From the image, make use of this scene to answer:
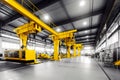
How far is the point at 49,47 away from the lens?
2530 cm

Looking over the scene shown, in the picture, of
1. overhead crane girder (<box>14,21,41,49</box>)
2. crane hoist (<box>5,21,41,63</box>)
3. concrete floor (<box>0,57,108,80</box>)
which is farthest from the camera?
overhead crane girder (<box>14,21,41,49</box>)

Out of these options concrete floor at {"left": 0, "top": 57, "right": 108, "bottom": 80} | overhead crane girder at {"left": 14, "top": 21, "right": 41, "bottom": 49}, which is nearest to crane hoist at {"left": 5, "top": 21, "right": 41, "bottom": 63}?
overhead crane girder at {"left": 14, "top": 21, "right": 41, "bottom": 49}

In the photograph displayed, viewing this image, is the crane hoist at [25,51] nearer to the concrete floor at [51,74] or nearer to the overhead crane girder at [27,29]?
the overhead crane girder at [27,29]

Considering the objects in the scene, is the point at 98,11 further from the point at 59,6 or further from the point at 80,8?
the point at 59,6

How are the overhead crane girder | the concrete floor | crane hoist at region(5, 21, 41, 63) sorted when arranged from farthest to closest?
the overhead crane girder
crane hoist at region(5, 21, 41, 63)
the concrete floor

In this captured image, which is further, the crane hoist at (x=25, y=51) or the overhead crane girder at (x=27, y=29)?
the overhead crane girder at (x=27, y=29)

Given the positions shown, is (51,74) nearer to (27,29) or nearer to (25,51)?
(25,51)

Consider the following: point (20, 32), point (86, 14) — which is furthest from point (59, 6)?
point (20, 32)

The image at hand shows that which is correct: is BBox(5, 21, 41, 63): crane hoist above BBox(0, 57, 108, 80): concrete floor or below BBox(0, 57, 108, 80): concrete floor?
above

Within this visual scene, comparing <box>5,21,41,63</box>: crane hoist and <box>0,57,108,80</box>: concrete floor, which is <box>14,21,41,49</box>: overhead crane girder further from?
<box>0,57,108,80</box>: concrete floor

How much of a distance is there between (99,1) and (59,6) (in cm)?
321

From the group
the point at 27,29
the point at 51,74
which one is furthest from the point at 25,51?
the point at 51,74

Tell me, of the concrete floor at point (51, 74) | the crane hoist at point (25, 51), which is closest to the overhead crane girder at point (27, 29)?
the crane hoist at point (25, 51)

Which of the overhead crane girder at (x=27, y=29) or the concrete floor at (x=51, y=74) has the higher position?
the overhead crane girder at (x=27, y=29)
